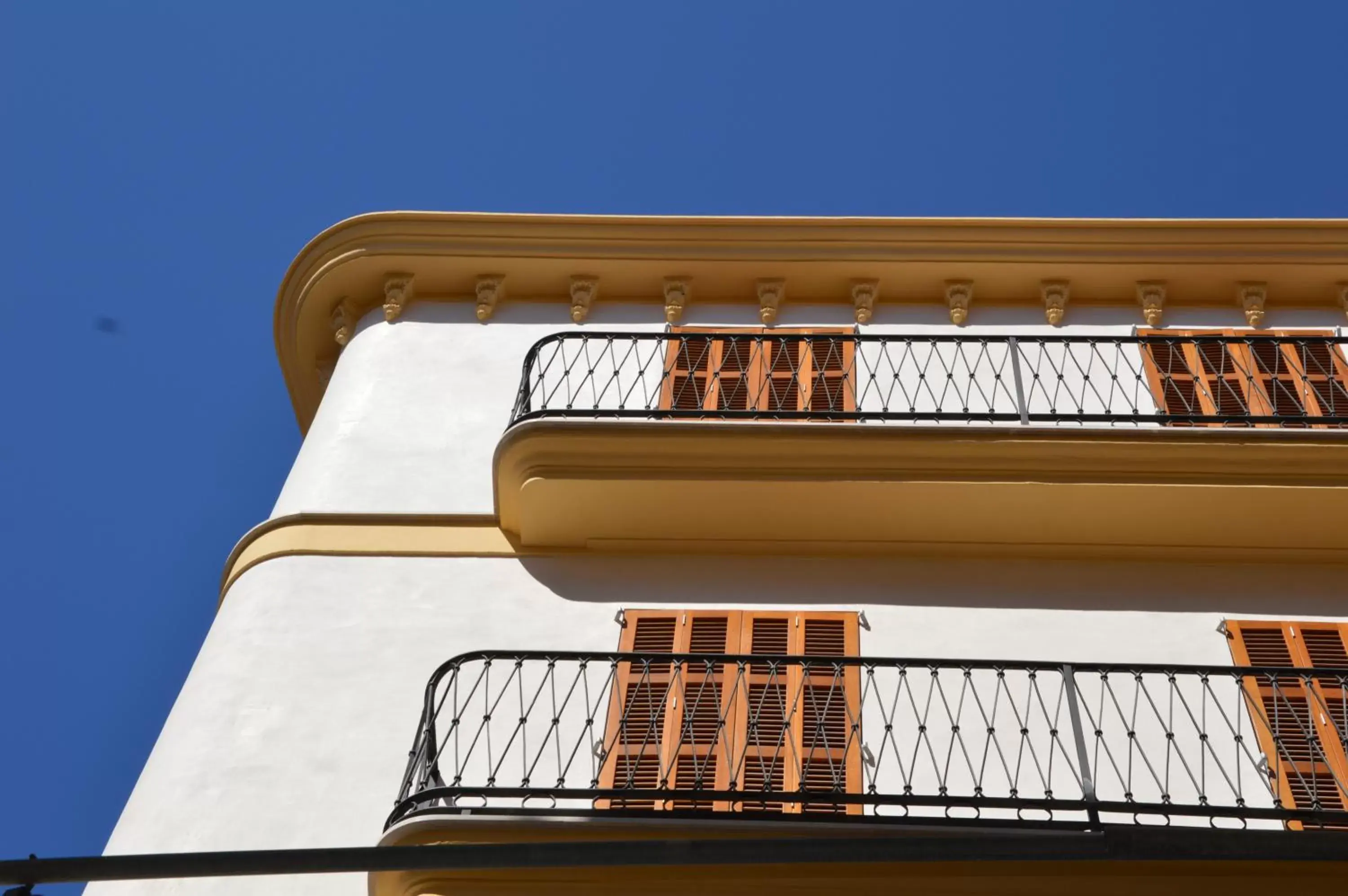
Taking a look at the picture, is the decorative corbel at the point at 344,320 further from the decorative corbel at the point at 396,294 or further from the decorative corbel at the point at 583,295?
the decorative corbel at the point at 583,295

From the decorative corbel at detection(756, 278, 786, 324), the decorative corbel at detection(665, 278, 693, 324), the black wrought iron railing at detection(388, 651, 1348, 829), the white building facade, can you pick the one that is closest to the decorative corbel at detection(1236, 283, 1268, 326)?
the white building facade

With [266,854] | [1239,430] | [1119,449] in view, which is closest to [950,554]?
[1119,449]

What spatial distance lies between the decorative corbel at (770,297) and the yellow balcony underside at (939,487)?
281 centimetres

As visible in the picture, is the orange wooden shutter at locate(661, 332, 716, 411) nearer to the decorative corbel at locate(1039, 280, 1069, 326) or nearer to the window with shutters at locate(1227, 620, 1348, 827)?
the decorative corbel at locate(1039, 280, 1069, 326)

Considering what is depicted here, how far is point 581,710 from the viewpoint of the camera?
10.4 meters

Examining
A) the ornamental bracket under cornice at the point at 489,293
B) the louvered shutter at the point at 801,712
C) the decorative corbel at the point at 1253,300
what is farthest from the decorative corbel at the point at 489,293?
the decorative corbel at the point at 1253,300

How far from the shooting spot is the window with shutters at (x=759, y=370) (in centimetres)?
1305

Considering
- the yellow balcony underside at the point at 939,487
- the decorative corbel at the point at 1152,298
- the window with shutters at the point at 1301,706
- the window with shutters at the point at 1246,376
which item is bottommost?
the window with shutters at the point at 1301,706

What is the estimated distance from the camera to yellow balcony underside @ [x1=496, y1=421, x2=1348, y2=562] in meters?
11.4

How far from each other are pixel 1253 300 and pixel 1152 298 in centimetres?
97

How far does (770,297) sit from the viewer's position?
14258 mm

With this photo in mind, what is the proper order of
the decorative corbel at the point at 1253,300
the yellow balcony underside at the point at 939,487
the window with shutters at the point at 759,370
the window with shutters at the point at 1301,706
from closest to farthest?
the window with shutters at the point at 1301,706, the yellow balcony underside at the point at 939,487, the window with shutters at the point at 759,370, the decorative corbel at the point at 1253,300

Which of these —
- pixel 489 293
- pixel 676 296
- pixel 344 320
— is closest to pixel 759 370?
pixel 676 296

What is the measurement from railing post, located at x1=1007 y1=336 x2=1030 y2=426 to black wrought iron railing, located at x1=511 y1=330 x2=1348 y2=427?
0.12 ft
